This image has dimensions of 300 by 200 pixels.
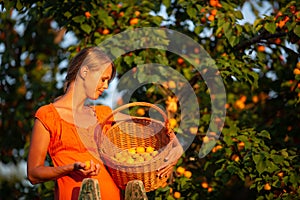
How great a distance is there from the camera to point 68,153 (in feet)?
10.4

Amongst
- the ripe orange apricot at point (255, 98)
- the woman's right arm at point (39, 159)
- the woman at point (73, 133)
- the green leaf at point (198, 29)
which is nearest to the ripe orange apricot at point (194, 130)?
the green leaf at point (198, 29)

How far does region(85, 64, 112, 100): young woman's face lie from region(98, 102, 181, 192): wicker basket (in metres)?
0.13

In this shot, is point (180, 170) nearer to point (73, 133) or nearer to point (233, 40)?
point (233, 40)

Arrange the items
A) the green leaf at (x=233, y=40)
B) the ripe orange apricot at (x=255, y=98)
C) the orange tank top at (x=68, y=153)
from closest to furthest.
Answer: the orange tank top at (x=68, y=153) < the green leaf at (x=233, y=40) < the ripe orange apricot at (x=255, y=98)

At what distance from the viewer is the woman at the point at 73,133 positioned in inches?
122

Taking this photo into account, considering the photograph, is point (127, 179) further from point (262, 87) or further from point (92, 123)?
point (262, 87)

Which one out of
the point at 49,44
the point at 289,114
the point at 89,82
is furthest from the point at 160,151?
the point at 49,44

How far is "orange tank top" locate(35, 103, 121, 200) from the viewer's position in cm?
312

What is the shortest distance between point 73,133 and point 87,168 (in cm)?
30

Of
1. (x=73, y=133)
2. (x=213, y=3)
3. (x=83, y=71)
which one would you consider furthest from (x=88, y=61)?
(x=213, y=3)

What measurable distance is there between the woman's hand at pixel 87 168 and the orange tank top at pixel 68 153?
21cm

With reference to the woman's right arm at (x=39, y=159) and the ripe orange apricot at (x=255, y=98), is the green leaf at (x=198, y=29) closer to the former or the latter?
the ripe orange apricot at (x=255, y=98)

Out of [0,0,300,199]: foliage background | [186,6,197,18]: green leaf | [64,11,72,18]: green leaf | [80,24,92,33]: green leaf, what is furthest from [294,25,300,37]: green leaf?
[64,11,72,18]: green leaf

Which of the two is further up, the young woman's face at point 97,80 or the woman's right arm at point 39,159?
the young woman's face at point 97,80
